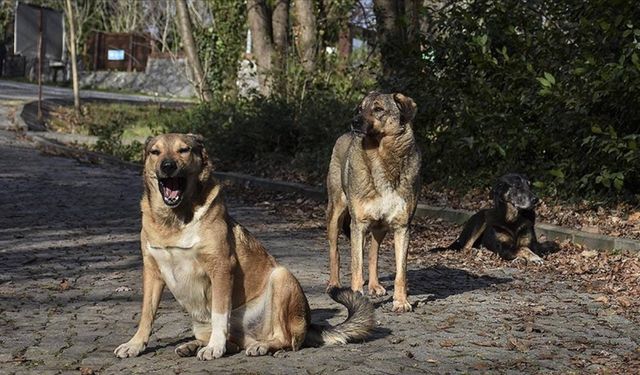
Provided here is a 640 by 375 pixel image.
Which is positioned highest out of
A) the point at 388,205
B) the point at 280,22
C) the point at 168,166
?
the point at 280,22

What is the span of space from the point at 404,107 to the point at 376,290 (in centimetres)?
160

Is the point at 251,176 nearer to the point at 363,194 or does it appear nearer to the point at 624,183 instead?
the point at 624,183

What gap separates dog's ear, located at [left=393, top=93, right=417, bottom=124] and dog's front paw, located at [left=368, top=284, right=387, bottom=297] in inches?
57.7

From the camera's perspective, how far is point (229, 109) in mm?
22438

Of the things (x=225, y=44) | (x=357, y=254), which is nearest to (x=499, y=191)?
(x=357, y=254)

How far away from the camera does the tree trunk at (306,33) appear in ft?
72.8

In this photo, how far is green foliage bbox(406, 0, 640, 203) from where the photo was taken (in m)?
13.1

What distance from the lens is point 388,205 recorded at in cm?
862

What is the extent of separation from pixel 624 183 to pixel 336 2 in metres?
12.6

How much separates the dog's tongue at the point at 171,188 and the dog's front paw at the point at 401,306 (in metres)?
2.56

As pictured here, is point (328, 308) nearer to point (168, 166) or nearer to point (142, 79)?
point (168, 166)

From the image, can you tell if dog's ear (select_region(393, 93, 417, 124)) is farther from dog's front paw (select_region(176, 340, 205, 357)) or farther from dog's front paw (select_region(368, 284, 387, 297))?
dog's front paw (select_region(176, 340, 205, 357))

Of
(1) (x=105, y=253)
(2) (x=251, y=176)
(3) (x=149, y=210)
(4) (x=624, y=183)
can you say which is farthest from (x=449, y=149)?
(3) (x=149, y=210)

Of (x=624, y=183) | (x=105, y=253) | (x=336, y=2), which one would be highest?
(x=336, y=2)
